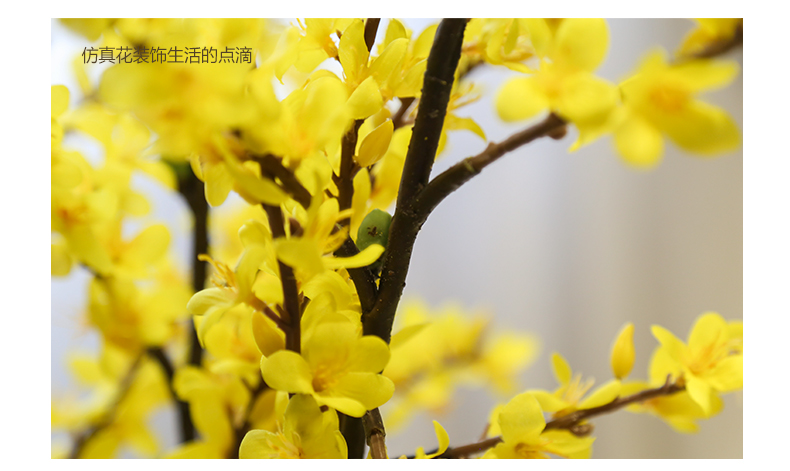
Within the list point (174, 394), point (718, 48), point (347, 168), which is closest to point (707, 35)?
point (718, 48)

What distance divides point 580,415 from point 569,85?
184mm

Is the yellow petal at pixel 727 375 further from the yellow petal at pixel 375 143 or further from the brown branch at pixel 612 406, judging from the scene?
the yellow petal at pixel 375 143

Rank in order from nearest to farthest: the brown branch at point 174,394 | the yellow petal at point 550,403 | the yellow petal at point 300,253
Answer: the yellow petal at point 300,253, the yellow petal at point 550,403, the brown branch at point 174,394

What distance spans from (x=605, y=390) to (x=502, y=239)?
2.92 feet

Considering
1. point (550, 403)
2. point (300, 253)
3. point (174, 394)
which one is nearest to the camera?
point (300, 253)

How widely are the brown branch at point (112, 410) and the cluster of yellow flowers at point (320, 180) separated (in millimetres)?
121

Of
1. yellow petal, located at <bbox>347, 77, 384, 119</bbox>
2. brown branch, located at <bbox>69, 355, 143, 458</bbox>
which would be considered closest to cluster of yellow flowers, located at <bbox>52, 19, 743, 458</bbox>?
yellow petal, located at <bbox>347, 77, 384, 119</bbox>

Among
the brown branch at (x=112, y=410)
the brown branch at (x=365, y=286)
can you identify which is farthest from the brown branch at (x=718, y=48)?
the brown branch at (x=112, y=410)

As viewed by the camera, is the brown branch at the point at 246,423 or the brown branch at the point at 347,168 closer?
the brown branch at the point at 347,168

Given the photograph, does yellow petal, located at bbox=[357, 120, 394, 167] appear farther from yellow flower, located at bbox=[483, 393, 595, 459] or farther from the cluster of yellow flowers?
yellow flower, located at bbox=[483, 393, 595, 459]

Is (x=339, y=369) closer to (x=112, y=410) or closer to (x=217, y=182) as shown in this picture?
(x=217, y=182)

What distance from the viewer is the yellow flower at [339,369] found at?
219 mm

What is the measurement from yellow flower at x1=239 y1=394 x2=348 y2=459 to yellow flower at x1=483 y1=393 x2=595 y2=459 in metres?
0.08

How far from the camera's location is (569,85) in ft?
0.74
